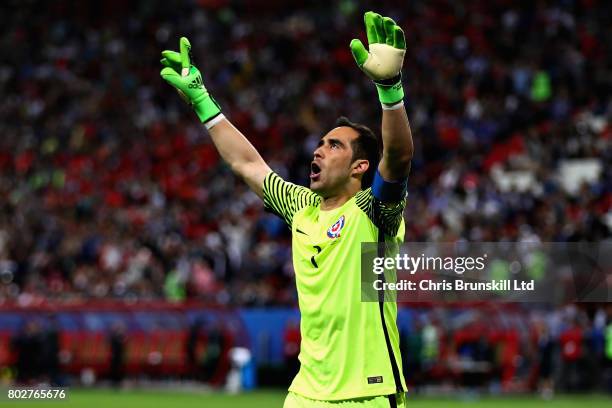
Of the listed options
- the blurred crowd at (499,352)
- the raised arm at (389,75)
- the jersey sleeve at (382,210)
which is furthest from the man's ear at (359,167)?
the blurred crowd at (499,352)

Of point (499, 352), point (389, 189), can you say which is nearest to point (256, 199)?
point (499, 352)

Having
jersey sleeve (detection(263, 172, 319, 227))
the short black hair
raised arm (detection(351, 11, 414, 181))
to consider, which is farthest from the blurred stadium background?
raised arm (detection(351, 11, 414, 181))

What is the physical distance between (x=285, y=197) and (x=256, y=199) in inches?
796

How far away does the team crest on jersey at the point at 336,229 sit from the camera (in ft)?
19.8

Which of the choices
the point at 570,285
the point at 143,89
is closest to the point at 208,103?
the point at 570,285

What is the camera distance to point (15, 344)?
24.7 metres

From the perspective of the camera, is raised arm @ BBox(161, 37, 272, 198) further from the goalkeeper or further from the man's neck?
the man's neck

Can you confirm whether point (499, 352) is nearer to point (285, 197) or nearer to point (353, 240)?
point (285, 197)

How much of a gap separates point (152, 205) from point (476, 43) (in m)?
8.74

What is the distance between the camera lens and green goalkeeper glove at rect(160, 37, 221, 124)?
6.84 metres

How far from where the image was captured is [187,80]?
6832mm

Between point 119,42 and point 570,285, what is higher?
point 119,42

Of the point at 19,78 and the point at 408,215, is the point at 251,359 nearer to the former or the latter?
the point at 408,215

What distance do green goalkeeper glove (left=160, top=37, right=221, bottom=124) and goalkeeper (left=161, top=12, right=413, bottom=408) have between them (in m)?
0.91
